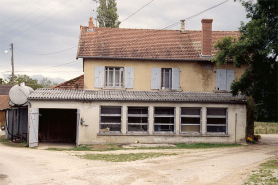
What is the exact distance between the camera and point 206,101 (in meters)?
22.8

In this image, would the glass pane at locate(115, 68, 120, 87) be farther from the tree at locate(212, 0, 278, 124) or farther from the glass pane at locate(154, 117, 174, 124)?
the tree at locate(212, 0, 278, 124)

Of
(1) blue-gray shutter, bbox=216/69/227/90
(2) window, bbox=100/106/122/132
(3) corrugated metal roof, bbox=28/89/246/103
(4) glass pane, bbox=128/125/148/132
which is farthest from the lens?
(1) blue-gray shutter, bbox=216/69/227/90

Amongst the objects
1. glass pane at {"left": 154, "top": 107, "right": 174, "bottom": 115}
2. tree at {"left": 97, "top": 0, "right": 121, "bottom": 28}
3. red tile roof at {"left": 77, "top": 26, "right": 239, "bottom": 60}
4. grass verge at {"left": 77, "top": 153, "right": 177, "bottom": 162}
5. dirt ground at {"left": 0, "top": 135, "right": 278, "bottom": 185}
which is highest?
tree at {"left": 97, "top": 0, "right": 121, "bottom": 28}

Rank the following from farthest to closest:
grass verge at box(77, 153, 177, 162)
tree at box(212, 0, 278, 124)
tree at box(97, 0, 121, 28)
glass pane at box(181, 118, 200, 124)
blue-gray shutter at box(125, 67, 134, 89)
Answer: tree at box(97, 0, 121, 28)
blue-gray shutter at box(125, 67, 134, 89)
glass pane at box(181, 118, 200, 124)
tree at box(212, 0, 278, 124)
grass verge at box(77, 153, 177, 162)

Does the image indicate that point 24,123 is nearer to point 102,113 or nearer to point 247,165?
point 102,113

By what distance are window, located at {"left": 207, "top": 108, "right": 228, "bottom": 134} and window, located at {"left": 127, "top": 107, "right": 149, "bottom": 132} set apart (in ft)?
14.1

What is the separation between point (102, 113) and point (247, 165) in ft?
35.5

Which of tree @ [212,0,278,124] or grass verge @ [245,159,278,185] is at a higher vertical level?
tree @ [212,0,278,124]

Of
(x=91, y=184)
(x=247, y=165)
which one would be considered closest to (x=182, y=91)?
(x=247, y=165)

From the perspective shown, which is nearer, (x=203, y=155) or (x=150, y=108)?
(x=203, y=155)

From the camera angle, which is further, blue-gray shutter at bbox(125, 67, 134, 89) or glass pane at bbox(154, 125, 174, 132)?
blue-gray shutter at bbox(125, 67, 134, 89)

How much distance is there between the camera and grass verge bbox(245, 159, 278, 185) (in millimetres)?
10898

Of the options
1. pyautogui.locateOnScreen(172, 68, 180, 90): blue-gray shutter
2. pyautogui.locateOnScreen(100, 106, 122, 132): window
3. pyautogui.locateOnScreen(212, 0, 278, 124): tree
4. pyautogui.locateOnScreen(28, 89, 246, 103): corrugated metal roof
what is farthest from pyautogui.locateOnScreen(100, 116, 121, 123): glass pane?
pyautogui.locateOnScreen(212, 0, 278, 124): tree

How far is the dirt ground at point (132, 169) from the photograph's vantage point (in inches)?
434
